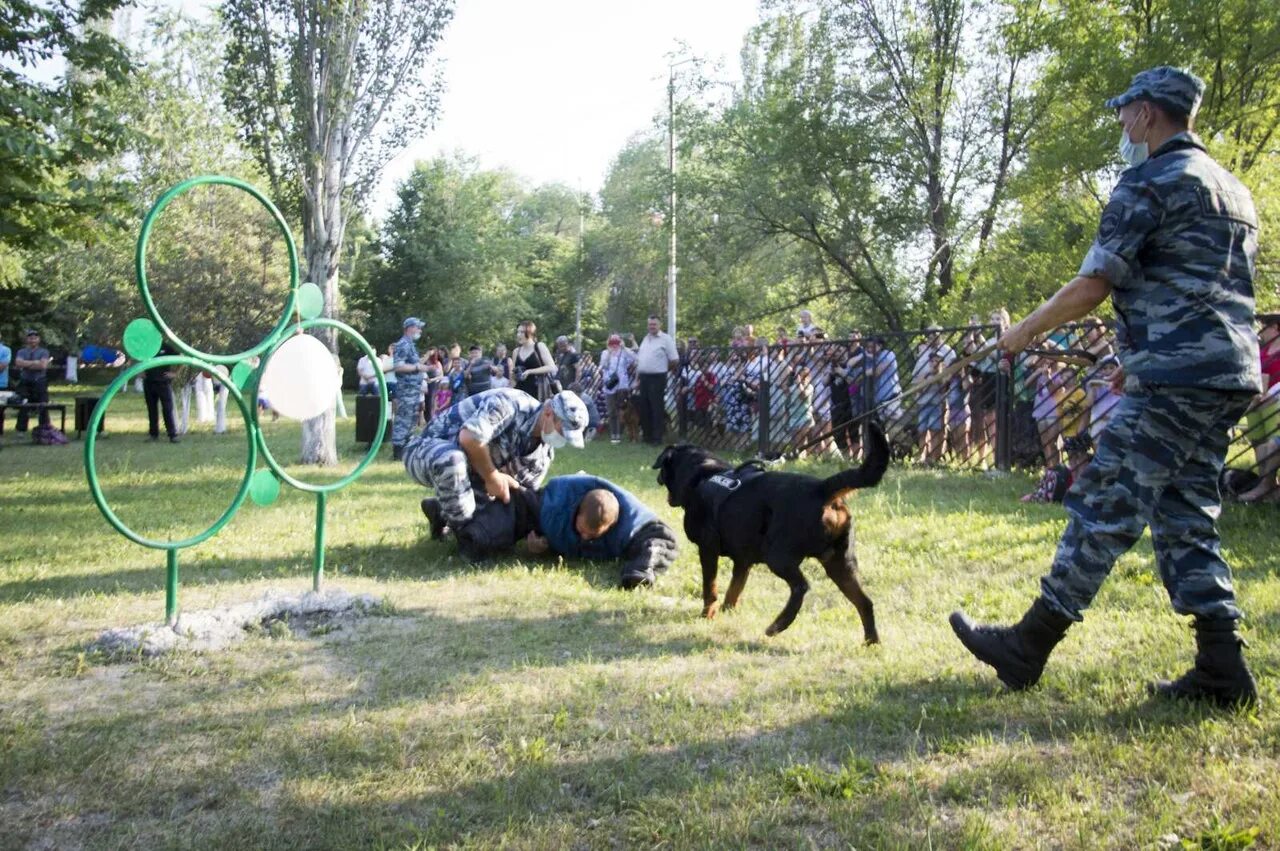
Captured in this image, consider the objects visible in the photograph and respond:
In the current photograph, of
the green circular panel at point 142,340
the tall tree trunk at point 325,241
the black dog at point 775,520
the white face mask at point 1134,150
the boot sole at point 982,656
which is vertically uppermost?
the tall tree trunk at point 325,241

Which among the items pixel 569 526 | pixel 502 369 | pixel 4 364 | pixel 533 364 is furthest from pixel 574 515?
pixel 4 364

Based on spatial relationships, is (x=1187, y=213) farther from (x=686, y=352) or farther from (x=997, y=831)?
(x=686, y=352)

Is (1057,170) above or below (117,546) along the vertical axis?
above

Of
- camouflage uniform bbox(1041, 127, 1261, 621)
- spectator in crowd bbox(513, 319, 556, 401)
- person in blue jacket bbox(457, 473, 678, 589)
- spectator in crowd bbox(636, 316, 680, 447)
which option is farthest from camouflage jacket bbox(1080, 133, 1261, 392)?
spectator in crowd bbox(636, 316, 680, 447)

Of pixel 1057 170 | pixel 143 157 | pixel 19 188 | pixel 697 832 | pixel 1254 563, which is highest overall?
pixel 143 157

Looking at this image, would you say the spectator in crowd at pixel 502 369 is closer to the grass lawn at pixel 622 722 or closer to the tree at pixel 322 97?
the tree at pixel 322 97

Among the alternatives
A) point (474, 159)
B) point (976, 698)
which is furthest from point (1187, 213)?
point (474, 159)

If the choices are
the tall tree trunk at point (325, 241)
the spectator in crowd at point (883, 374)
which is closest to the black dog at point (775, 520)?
the spectator in crowd at point (883, 374)

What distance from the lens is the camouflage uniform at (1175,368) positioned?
2.98m

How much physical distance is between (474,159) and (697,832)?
56.2 metres

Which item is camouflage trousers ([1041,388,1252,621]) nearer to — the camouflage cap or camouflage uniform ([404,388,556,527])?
the camouflage cap

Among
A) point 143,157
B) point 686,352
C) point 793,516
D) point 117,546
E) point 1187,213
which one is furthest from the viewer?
point 143,157

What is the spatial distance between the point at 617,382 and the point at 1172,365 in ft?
43.7

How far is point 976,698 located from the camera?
337 cm
